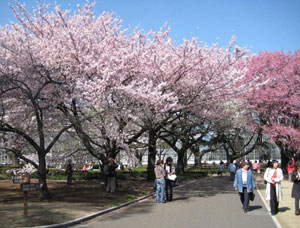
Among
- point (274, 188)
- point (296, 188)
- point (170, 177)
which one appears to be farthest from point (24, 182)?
point (296, 188)

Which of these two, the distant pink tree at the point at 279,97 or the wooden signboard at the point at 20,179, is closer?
the wooden signboard at the point at 20,179

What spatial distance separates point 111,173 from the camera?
16609 mm

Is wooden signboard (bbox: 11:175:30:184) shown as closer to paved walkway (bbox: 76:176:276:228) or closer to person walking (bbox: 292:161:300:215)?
paved walkway (bbox: 76:176:276:228)

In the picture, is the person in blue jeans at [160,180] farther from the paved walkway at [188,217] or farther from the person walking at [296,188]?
the person walking at [296,188]

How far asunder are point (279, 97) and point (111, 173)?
16985 millimetres

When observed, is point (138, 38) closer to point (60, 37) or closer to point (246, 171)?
point (60, 37)

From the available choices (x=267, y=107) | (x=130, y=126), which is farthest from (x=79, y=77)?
(x=267, y=107)

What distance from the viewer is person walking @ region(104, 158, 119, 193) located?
54.2ft

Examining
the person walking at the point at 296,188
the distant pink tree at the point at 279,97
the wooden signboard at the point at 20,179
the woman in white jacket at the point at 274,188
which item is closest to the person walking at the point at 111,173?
the wooden signboard at the point at 20,179

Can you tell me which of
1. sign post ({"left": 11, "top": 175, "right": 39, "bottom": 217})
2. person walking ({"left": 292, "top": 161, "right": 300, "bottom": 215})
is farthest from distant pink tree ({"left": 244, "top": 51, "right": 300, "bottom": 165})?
sign post ({"left": 11, "top": 175, "right": 39, "bottom": 217})

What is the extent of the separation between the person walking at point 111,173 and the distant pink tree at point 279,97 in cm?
1391

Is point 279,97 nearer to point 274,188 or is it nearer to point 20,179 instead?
point 274,188

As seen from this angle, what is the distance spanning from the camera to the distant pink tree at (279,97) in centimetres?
2800

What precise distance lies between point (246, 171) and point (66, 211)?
5631 millimetres
